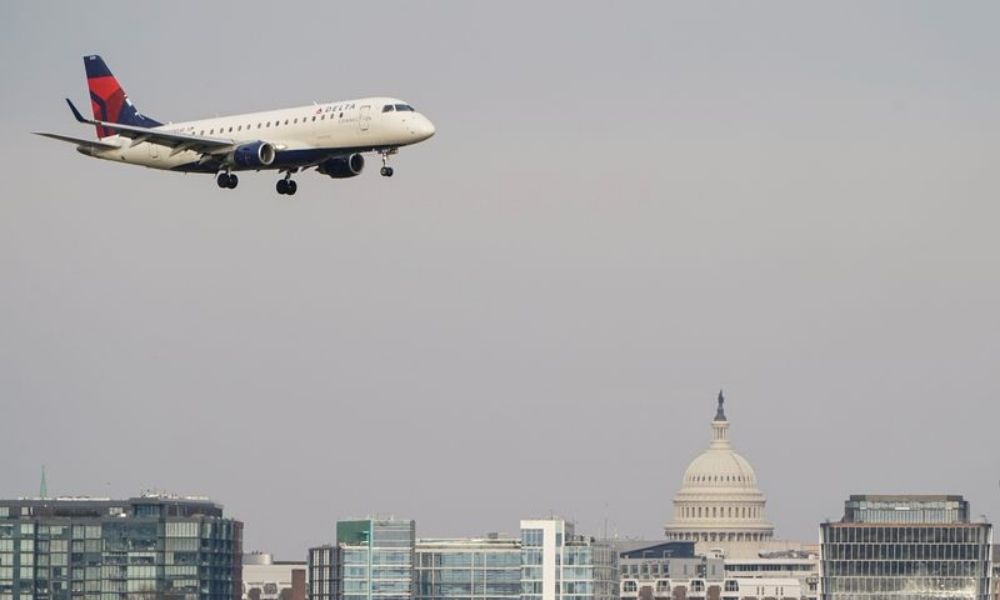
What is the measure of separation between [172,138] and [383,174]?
49.5 ft

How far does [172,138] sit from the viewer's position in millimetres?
199875

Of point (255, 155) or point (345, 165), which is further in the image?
point (345, 165)

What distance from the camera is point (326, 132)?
198000 millimetres

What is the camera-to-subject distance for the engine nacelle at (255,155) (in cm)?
19762

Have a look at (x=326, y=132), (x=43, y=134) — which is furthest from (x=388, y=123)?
(x=43, y=134)

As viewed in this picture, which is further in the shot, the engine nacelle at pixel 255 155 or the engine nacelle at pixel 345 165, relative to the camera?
the engine nacelle at pixel 345 165

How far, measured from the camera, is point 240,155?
652 feet

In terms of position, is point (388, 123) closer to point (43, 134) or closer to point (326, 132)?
point (326, 132)

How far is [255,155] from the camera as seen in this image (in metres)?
198

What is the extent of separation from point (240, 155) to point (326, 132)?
4.90 m

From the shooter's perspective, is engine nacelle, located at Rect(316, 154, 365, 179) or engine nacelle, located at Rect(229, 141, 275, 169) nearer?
engine nacelle, located at Rect(229, 141, 275, 169)

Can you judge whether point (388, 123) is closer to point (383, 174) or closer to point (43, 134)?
point (383, 174)

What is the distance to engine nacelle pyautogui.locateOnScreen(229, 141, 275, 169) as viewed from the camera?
19762 cm

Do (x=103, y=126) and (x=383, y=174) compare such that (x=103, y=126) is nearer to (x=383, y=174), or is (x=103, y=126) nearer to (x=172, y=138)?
(x=172, y=138)
